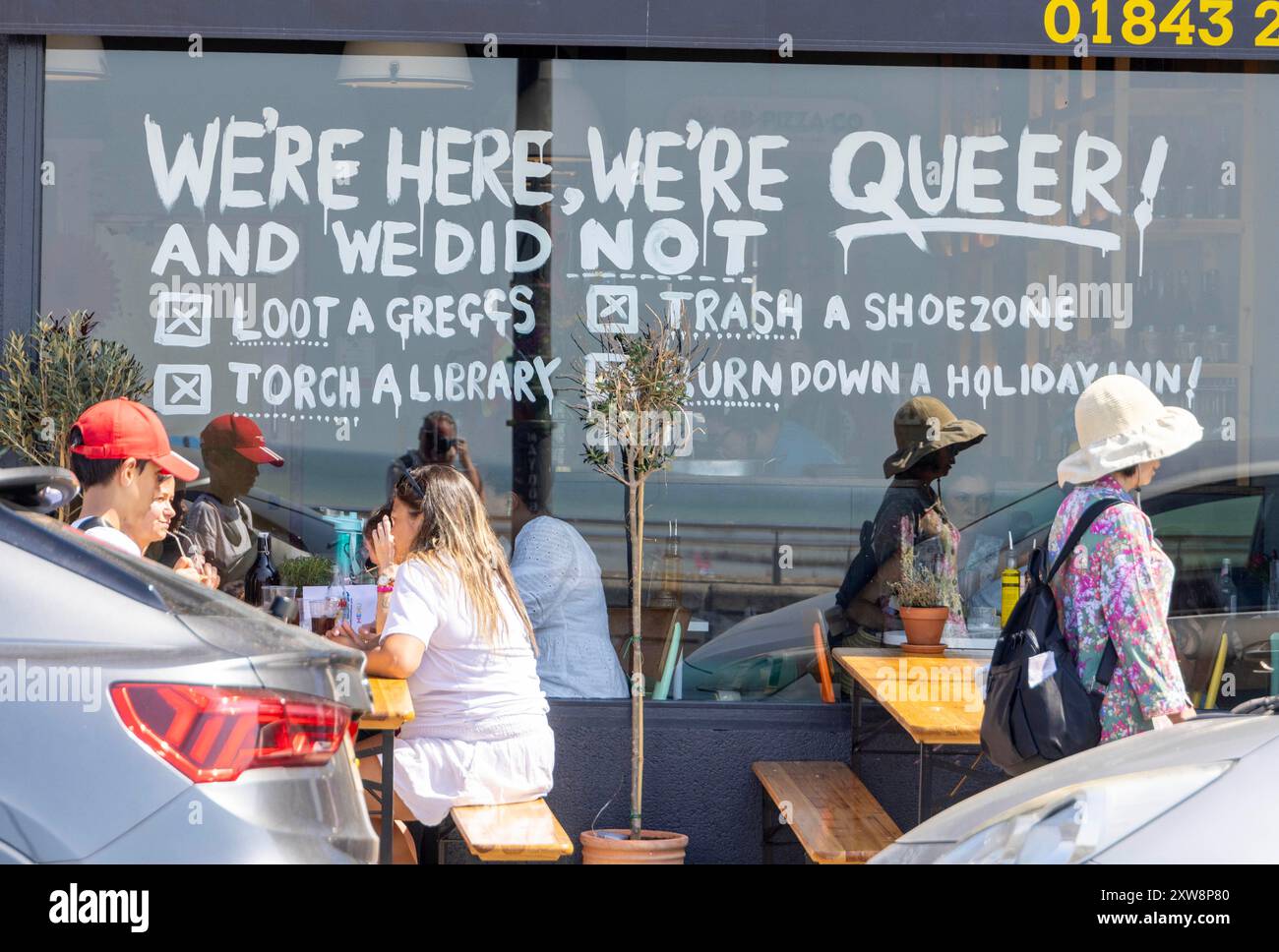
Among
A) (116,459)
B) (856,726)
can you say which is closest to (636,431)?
(856,726)

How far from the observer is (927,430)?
6812 millimetres

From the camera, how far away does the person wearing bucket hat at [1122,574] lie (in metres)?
4.38

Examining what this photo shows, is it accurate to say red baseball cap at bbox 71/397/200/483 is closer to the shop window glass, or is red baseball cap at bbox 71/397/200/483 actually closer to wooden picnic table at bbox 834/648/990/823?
the shop window glass

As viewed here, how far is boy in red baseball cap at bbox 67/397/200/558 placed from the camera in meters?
4.94

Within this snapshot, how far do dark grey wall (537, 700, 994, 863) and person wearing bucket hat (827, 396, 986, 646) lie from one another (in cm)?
41

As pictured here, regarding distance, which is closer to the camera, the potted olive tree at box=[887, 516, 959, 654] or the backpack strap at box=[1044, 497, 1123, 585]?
the backpack strap at box=[1044, 497, 1123, 585]

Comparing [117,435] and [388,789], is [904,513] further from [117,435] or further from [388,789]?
[117,435]

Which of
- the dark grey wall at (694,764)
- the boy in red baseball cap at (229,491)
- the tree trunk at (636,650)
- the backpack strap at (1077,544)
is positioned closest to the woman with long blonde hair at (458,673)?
the tree trunk at (636,650)

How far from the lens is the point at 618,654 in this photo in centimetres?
668

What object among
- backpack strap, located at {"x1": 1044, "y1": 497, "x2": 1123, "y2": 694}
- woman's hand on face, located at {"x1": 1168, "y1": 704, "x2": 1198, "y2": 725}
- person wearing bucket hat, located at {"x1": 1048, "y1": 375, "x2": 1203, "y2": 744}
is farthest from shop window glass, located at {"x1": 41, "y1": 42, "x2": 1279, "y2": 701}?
woman's hand on face, located at {"x1": 1168, "y1": 704, "x2": 1198, "y2": 725}
